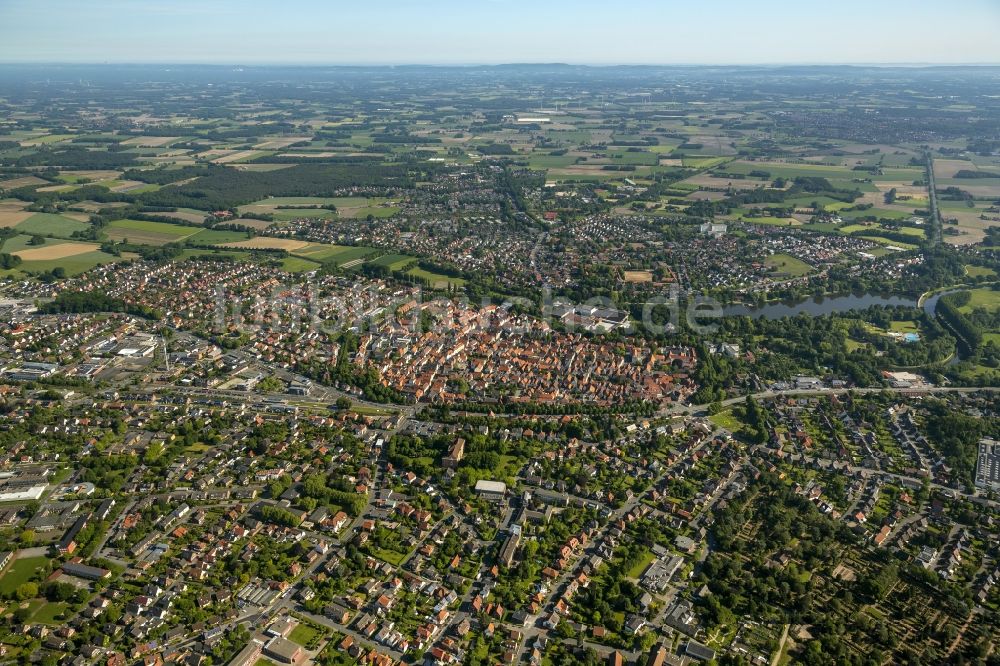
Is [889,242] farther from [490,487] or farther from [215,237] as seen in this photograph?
[215,237]

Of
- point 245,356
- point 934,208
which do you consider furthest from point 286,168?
point 934,208

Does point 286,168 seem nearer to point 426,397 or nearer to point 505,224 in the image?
point 505,224

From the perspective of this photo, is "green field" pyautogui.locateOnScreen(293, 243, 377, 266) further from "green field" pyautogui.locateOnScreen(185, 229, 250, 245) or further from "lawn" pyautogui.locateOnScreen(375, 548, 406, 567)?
"lawn" pyautogui.locateOnScreen(375, 548, 406, 567)

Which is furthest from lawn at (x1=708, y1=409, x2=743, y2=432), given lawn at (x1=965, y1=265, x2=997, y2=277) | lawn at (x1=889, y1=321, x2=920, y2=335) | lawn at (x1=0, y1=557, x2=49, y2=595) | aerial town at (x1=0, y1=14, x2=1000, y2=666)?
lawn at (x1=965, y1=265, x2=997, y2=277)

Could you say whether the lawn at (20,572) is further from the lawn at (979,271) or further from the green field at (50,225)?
the lawn at (979,271)

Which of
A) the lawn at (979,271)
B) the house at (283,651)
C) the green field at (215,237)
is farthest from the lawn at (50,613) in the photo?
the lawn at (979,271)

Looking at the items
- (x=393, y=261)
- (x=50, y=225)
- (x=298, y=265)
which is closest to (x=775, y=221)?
(x=393, y=261)
